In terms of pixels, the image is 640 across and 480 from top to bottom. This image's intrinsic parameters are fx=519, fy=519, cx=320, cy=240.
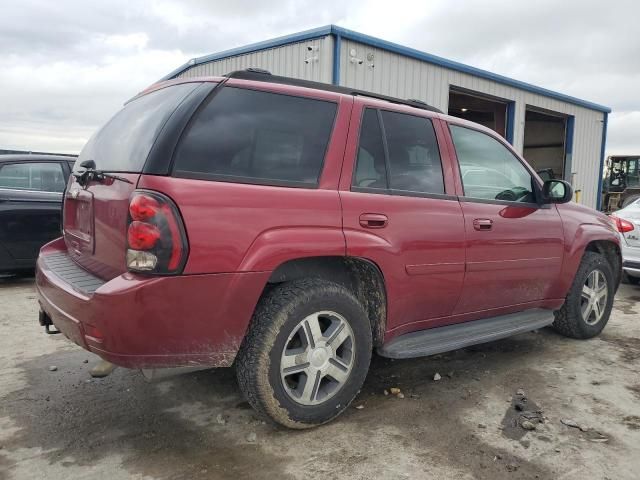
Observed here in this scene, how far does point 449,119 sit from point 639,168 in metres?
21.8

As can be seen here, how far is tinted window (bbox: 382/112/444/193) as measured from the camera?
122 inches

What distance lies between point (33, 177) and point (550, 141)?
16.6 metres

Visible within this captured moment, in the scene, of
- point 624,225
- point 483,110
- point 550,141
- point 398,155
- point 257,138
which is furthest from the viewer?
point 550,141

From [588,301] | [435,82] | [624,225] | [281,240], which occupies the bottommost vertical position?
[588,301]

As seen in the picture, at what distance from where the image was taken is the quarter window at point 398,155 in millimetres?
2961

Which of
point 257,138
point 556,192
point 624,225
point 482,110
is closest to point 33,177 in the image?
point 257,138

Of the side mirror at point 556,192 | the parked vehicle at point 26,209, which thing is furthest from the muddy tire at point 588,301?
the parked vehicle at point 26,209

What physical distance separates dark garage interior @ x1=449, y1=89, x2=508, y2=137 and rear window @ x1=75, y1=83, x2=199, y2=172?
37.4ft

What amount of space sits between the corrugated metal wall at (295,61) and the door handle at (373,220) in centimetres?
585

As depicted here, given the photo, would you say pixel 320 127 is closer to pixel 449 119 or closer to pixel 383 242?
pixel 383 242

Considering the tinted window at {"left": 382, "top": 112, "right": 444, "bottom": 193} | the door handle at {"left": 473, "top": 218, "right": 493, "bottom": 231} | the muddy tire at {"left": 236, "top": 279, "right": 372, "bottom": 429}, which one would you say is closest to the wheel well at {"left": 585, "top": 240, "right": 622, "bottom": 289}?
the door handle at {"left": 473, "top": 218, "right": 493, "bottom": 231}

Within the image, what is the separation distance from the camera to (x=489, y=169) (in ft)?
12.2

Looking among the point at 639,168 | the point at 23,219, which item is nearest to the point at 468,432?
the point at 23,219

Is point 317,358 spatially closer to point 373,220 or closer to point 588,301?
point 373,220
